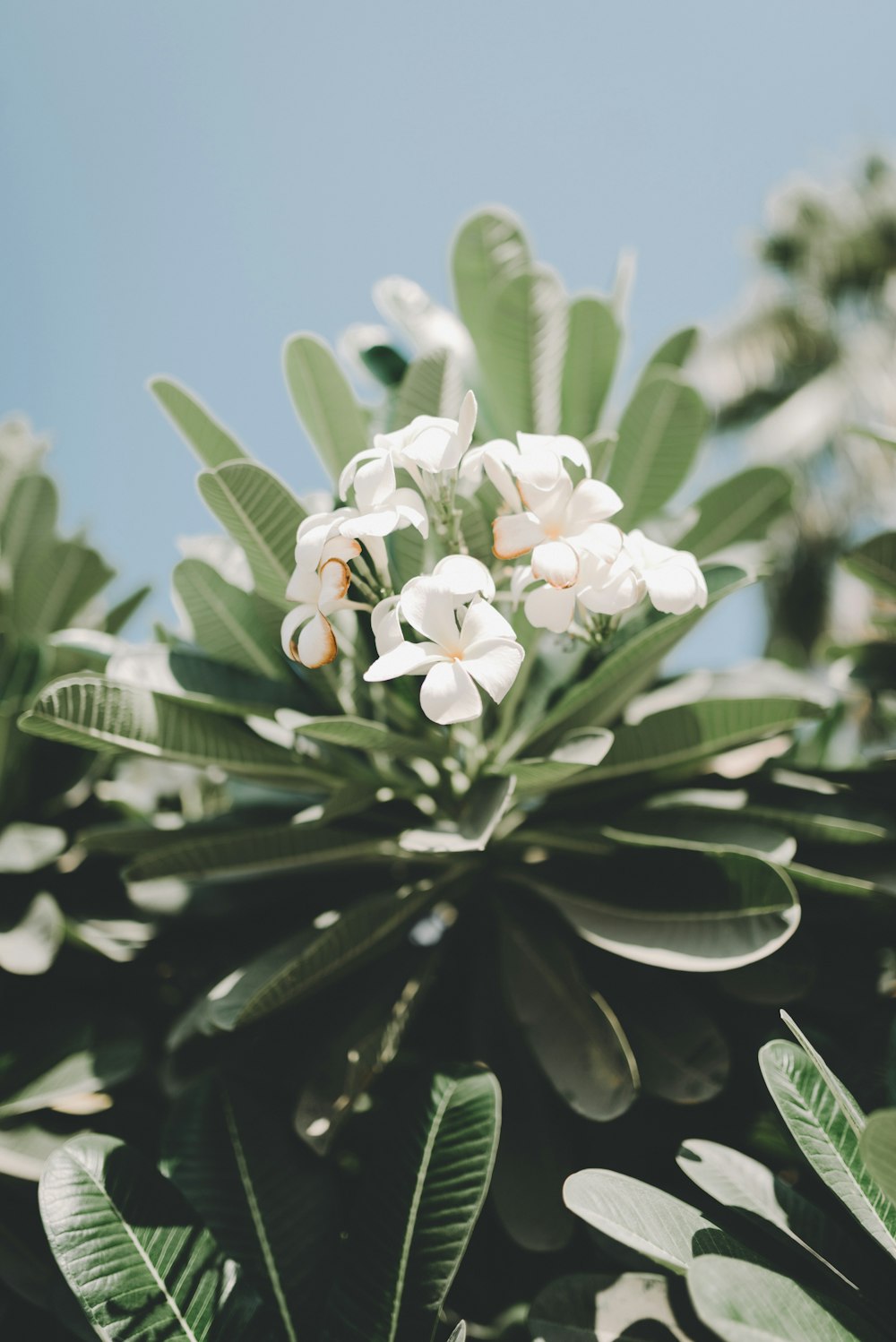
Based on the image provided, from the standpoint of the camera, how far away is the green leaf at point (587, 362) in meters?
1.52

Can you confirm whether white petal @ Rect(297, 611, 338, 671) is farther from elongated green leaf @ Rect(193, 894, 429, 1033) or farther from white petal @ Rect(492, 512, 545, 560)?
elongated green leaf @ Rect(193, 894, 429, 1033)

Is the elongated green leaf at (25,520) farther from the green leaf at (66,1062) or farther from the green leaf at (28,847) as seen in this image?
the green leaf at (66,1062)

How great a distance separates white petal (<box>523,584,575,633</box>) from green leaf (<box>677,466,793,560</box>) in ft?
1.96

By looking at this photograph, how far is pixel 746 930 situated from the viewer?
1080 millimetres

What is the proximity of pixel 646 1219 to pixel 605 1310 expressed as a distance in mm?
132

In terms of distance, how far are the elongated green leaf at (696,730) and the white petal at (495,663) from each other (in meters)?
0.46

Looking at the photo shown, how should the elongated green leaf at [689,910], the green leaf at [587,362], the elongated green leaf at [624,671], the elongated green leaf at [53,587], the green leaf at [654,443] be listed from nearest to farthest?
1. the elongated green leaf at [689,910]
2. the elongated green leaf at [624,671]
3. the green leaf at [654,443]
4. the green leaf at [587,362]
5. the elongated green leaf at [53,587]

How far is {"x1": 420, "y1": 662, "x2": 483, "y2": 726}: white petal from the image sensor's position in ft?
2.75

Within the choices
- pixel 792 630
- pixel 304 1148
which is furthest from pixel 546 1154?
pixel 792 630

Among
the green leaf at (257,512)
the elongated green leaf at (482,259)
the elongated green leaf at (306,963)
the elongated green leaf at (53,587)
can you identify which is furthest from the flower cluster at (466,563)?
the elongated green leaf at (53,587)

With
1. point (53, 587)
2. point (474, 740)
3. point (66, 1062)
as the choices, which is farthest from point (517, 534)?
point (53, 587)

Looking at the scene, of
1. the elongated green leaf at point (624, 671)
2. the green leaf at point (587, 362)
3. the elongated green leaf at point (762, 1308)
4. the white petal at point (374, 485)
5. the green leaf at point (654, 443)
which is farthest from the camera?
the green leaf at point (587, 362)

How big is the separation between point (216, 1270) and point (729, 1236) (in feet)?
1.73

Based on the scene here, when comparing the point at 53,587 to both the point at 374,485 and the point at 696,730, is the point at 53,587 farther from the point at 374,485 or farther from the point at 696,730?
the point at 696,730
